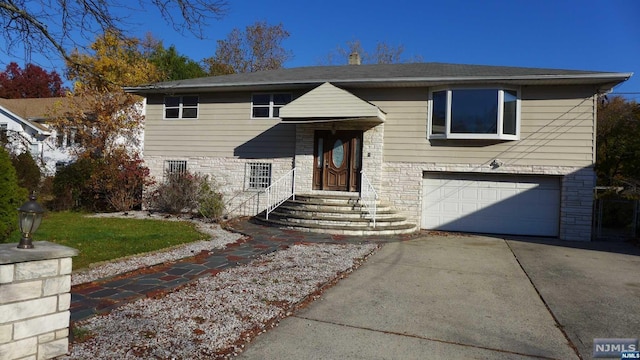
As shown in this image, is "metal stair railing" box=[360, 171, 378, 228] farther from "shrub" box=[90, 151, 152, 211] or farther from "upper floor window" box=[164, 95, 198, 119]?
"shrub" box=[90, 151, 152, 211]

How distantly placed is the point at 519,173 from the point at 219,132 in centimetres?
1000

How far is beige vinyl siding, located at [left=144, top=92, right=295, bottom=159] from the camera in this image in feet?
44.5

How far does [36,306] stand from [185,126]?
12325 mm

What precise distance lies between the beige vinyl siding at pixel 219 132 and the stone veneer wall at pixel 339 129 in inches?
17.9

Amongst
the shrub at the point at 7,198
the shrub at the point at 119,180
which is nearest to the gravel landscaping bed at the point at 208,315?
the shrub at the point at 7,198

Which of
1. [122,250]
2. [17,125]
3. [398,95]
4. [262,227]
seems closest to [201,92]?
[262,227]

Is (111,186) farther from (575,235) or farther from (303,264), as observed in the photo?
(575,235)

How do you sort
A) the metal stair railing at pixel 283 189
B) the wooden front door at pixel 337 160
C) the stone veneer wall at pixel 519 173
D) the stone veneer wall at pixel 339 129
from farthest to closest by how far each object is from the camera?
1. the metal stair railing at pixel 283 189
2. the wooden front door at pixel 337 160
3. the stone veneer wall at pixel 339 129
4. the stone veneer wall at pixel 519 173

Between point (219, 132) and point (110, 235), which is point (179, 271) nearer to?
point (110, 235)

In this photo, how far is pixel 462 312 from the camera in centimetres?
464

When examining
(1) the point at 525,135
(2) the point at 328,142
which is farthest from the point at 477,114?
(2) the point at 328,142

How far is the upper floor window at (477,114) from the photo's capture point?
449 inches

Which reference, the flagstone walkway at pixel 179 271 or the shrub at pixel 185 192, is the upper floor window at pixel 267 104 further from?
the flagstone walkway at pixel 179 271

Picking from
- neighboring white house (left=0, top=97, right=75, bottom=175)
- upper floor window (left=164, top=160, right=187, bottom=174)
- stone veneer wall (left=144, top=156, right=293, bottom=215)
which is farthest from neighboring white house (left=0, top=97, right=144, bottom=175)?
stone veneer wall (left=144, top=156, right=293, bottom=215)
